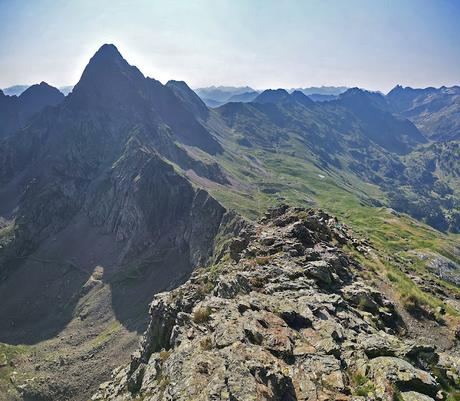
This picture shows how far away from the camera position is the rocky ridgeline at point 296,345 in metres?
23.7

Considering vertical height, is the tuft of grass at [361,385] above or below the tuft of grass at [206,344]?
below

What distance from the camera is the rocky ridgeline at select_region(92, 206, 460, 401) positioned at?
77.7ft

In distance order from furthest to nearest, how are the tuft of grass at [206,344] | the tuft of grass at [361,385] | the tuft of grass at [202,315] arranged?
the tuft of grass at [202,315], the tuft of grass at [206,344], the tuft of grass at [361,385]

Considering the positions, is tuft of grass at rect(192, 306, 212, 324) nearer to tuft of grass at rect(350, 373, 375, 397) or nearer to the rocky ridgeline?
the rocky ridgeline

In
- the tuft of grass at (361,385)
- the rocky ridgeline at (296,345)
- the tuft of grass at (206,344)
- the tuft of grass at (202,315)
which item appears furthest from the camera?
the tuft of grass at (202,315)

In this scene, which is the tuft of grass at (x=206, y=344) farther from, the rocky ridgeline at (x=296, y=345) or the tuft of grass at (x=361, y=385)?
the tuft of grass at (x=361, y=385)

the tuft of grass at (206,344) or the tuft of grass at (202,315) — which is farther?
the tuft of grass at (202,315)

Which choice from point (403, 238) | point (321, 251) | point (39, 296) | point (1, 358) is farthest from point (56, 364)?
point (403, 238)

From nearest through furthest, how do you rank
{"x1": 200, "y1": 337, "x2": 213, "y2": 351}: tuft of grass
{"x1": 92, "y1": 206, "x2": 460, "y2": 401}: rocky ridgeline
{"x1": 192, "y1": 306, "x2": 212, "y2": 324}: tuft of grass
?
{"x1": 92, "y1": 206, "x2": 460, "y2": 401}: rocky ridgeline → {"x1": 200, "y1": 337, "x2": 213, "y2": 351}: tuft of grass → {"x1": 192, "y1": 306, "x2": 212, "y2": 324}: tuft of grass

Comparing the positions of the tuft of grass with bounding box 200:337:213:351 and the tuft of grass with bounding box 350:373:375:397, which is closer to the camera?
the tuft of grass with bounding box 350:373:375:397

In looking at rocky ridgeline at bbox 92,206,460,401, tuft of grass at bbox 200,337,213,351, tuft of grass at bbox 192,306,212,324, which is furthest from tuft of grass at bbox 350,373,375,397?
tuft of grass at bbox 192,306,212,324

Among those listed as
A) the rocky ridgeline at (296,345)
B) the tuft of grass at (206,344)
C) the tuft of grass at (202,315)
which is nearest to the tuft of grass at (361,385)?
the rocky ridgeline at (296,345)

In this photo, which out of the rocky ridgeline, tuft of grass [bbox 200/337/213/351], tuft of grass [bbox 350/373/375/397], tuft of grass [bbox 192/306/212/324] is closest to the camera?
tuft of grass [bbox 350/373/375/397]

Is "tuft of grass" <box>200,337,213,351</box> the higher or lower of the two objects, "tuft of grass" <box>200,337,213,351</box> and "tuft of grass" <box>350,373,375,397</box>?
the higher
